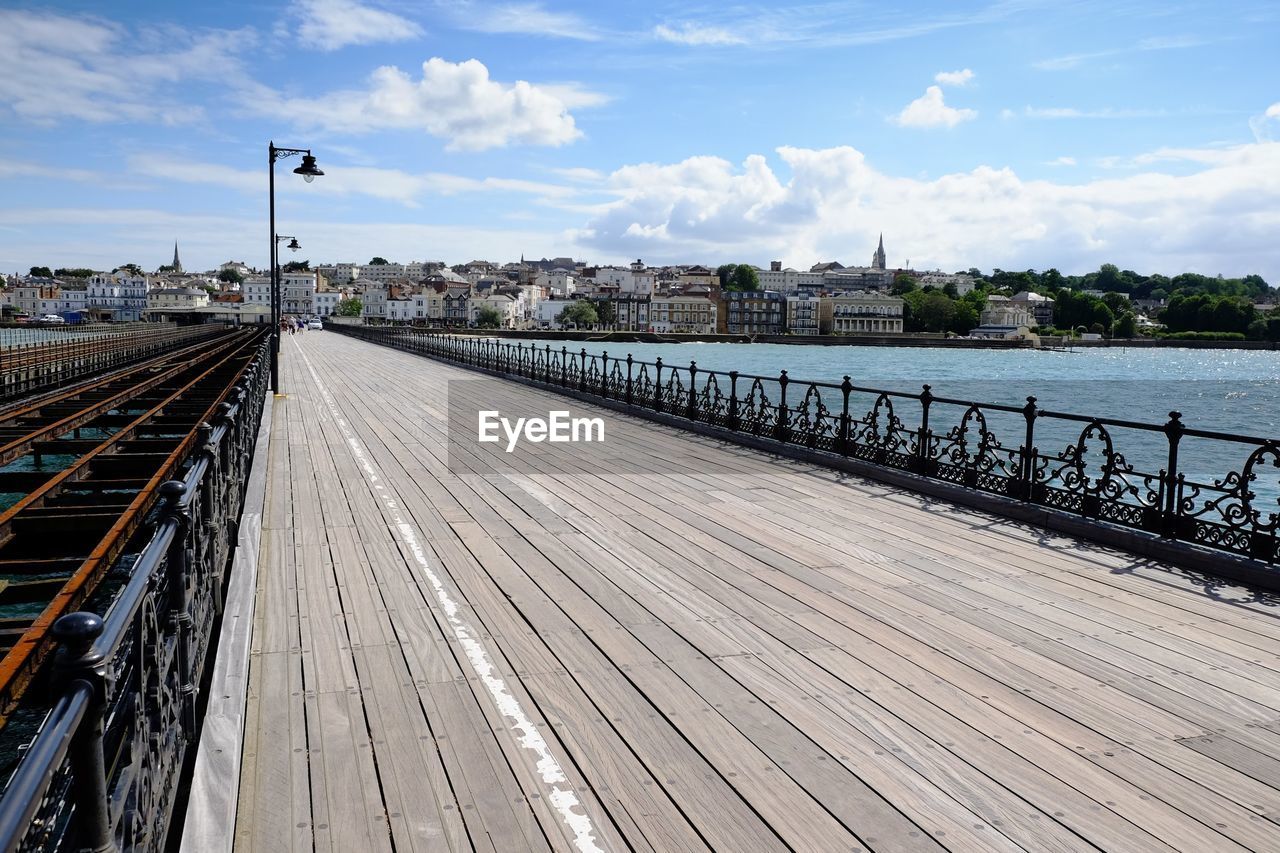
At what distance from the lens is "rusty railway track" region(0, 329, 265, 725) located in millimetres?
7938

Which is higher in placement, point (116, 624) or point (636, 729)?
point (116, 624)

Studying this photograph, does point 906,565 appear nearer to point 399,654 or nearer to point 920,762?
point 920,762

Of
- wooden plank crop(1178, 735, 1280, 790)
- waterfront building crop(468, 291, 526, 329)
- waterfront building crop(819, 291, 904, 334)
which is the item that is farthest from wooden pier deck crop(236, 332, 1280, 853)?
waterfront building crop(819, 291, 904, 334)

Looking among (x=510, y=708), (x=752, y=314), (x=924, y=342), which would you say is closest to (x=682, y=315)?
(x=752, y=314)

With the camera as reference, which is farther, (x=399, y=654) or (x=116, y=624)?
(x=399, y=654)

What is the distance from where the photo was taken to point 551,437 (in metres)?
15.4

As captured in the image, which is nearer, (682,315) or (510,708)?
(510,708)

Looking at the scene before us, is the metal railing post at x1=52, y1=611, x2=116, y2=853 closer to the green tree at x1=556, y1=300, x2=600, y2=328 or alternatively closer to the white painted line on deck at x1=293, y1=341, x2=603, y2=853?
the white painted line on deck at x1=293, y1=341, x2=603, y2=853

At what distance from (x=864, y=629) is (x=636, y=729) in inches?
79.6

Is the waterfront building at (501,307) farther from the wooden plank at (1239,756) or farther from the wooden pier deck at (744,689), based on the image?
the wooden plank at (1239,756)

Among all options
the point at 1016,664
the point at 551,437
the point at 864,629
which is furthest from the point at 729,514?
the point at 551,437

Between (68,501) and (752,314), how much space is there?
171m

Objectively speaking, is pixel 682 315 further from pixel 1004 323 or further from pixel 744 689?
pixel 744 689

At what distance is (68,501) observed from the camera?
15.6m
